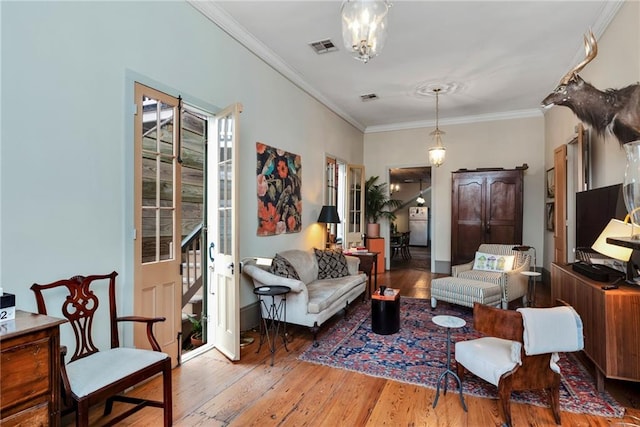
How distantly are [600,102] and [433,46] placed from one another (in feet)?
6.22

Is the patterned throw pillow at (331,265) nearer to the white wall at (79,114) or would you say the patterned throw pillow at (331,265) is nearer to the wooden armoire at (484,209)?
the white wall at (79,114)

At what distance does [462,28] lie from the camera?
372 cm

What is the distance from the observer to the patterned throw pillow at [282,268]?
148 inches

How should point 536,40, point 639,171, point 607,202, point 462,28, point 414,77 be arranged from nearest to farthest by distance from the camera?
point 639,171 < point 607,202 < point 462,28 < point 536,40 < point 414,77

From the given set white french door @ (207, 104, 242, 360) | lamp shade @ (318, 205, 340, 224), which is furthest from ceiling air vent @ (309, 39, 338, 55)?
lamp shade @ (318, 205, 340, 224)

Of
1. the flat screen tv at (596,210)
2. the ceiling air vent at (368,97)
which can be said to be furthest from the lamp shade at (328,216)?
the flat screen tv at (596,210)

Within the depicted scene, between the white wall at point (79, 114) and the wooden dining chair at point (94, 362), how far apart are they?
0.44ft

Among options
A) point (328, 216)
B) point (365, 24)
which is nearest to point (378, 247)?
point (328, 216)

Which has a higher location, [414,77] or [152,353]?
[414,77]

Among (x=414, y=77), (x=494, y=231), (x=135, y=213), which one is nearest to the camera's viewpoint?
(x=135, y=213)

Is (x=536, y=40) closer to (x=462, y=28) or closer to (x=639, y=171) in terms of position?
(x=462, y=28)

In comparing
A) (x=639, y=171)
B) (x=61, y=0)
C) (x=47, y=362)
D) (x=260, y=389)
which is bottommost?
(x=260, y=389)

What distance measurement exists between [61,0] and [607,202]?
15.3 feet

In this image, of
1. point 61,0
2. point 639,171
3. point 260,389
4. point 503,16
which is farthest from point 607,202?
point 61,0
